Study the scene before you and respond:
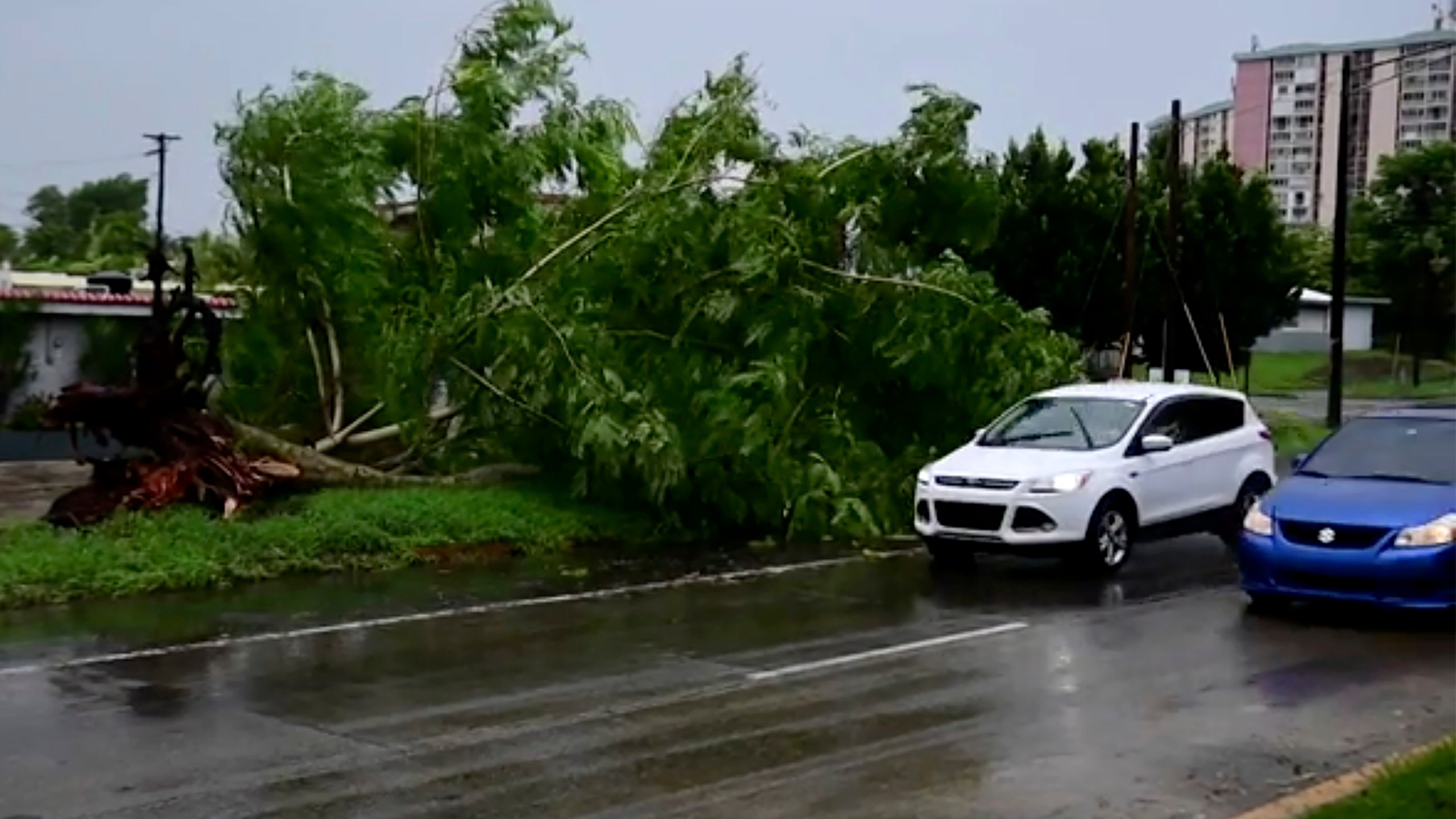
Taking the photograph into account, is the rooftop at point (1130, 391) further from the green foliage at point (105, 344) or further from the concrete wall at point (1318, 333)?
the concrete wall at point (1318, 333)

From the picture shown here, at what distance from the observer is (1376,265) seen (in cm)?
→ 6331

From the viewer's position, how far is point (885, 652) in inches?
478

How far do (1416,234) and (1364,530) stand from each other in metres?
51.6

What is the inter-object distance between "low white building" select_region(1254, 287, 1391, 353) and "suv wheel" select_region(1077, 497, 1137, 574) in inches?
2125

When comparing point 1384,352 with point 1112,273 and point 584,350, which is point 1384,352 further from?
point 584,350

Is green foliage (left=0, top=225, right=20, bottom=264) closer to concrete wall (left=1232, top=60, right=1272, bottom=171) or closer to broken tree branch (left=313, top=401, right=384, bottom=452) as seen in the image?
concrete wall (left=1232, top=60, right=1272, bottom=171)

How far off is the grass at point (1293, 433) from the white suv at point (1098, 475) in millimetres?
11509

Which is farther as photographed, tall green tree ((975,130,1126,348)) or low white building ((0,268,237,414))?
tall green tree ((975,130,1126,348))

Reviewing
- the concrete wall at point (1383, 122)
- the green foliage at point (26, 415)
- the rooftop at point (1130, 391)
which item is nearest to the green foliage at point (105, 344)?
the green foliage at point (26, 415)

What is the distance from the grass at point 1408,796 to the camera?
7.20m

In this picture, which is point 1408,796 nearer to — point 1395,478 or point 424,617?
point 1395,478

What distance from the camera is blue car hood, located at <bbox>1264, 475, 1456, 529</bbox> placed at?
42.5ft

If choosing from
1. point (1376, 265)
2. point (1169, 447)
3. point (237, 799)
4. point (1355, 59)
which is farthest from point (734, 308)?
point (1376, 265)

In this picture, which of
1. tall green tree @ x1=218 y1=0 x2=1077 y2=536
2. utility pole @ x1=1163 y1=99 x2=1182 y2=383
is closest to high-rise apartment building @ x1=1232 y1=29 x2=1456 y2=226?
utility pole @ x1=1163 y1=99 x2=1182 y2=383
